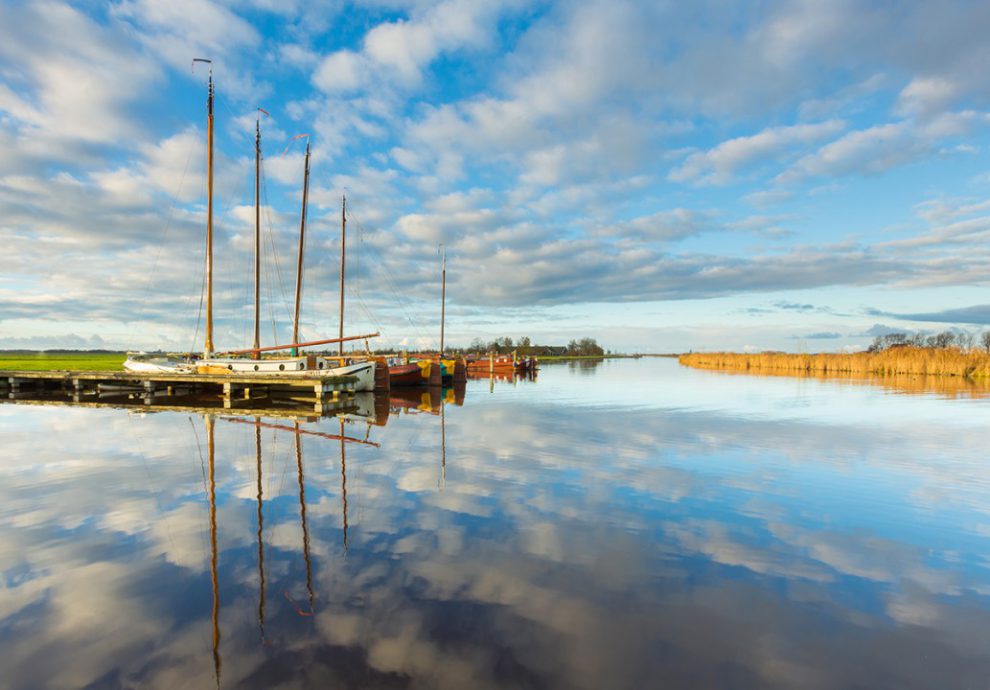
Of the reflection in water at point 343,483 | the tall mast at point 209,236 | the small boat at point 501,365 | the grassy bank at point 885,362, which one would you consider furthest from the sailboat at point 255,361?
the grassy bank at point 885,362

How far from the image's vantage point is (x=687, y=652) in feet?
16.0

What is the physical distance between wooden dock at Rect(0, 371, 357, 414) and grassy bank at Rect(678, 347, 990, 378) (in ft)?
195

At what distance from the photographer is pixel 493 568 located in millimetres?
6738

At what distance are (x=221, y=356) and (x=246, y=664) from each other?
35995 mm

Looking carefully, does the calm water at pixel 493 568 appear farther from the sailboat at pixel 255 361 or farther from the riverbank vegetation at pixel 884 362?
the riverbank vegetation at pixel 884 362

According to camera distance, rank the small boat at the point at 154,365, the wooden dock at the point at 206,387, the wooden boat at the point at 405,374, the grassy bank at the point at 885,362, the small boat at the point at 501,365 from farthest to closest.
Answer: the small boat at the point at 501,365
the grassy bank at the point at 885,362
the wooden boat at the point at 405,374
the small boat at the point at 154,365
the wooden dock at the point at 206,387

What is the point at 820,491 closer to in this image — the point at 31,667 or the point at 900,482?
the point at 900,482

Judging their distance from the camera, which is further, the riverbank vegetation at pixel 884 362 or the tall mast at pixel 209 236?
the riverbank vegetation at pixel 884 362

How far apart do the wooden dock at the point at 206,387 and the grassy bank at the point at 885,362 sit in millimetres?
59542

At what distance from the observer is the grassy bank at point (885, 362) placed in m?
53.0

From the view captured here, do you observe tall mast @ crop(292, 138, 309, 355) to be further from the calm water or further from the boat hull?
the calm water

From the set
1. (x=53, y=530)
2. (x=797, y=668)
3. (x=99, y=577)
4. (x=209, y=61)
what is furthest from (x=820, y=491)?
(x=209, y=61)

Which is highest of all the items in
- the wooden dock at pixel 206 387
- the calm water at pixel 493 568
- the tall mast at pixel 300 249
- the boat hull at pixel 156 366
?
the tall mast at pixel 300 249

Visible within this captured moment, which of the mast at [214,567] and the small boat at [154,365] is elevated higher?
the small boat at [154,365]
